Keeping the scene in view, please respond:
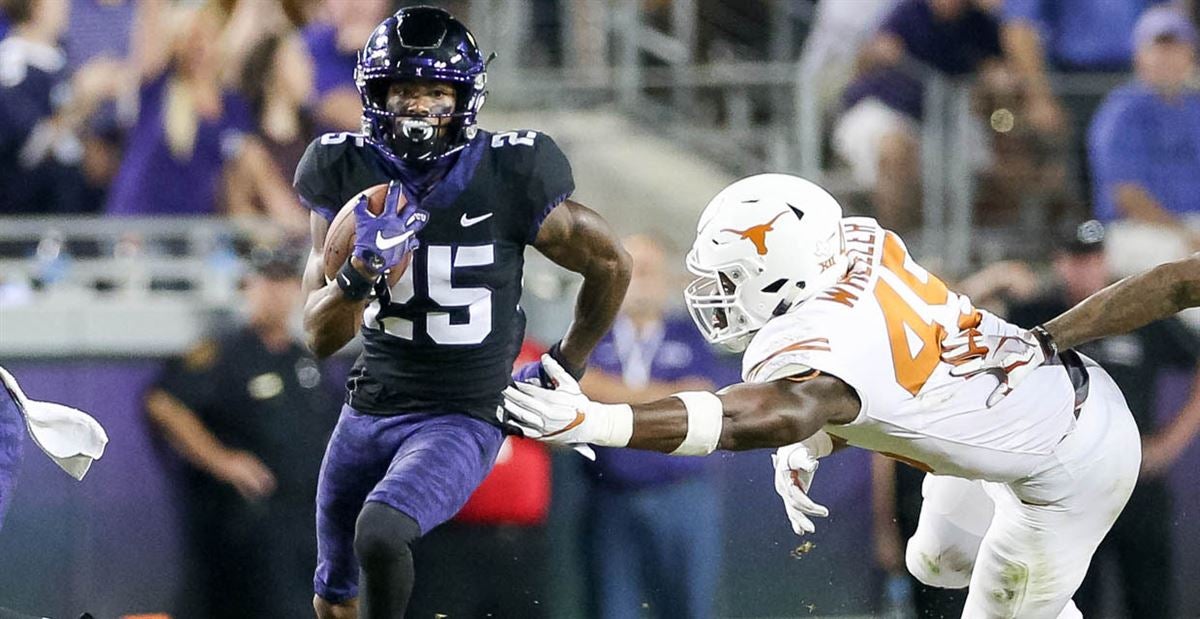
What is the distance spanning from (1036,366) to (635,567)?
7.74 ft

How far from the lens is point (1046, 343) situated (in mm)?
4609

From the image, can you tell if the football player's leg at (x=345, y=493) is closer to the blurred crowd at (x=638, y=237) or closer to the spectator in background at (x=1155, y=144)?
the blurred crowd at (x=638, y=237)

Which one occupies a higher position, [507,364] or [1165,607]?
[507,364]

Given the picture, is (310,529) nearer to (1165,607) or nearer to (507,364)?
(507,364)

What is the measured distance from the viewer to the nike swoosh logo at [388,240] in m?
4.29

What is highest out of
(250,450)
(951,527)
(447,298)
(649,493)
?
(447,298)

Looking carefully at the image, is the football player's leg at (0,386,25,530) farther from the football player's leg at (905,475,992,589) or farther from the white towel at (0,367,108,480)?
the football player's leg at (905,475,992,589)

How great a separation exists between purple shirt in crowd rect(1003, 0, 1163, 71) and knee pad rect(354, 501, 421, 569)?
15.8ft

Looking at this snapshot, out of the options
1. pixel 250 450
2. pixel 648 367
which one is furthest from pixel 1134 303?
pixel 250 450

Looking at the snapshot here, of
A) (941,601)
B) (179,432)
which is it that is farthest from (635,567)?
(179,432)

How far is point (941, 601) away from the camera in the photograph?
639cm

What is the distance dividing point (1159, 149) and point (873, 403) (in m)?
3.86

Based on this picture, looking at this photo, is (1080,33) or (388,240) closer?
(388,240)

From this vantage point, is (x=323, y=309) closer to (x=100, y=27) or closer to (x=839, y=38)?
(x=100, y=27)
